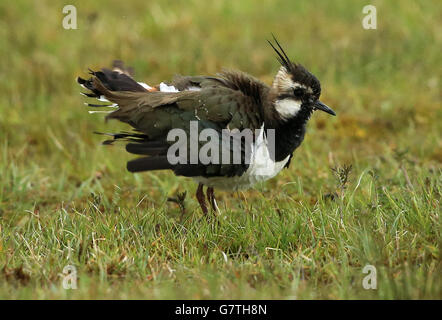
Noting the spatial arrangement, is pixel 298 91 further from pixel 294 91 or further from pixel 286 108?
pixel 286 108

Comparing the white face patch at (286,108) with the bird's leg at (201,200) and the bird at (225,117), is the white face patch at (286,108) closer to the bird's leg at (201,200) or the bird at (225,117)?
the bird at (225,117)

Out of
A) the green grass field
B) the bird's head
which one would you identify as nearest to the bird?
the bird's head

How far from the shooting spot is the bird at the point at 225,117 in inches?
176

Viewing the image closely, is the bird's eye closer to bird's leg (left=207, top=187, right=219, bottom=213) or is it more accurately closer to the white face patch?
the white face patch

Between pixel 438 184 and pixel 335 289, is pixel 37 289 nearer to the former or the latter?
pixel 335 289

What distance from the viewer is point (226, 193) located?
597 centimetres

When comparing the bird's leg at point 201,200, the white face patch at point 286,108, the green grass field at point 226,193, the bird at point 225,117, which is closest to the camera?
the green grass field at point 226,193

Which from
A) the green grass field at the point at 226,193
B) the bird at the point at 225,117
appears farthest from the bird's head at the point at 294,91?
the green grass field at the point at 226,193

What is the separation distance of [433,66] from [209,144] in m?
4.82

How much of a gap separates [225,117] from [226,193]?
161 cm

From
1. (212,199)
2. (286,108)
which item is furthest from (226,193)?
(286,108)

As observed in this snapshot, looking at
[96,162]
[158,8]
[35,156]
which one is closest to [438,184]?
[96,162]

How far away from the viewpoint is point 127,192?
587cm

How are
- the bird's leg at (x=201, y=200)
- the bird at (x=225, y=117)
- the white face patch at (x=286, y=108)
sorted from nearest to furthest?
the bird at (x=225, y=117) → the white face patch at (x=286, y=108) → the bird's leg at (x=201, y=200)
